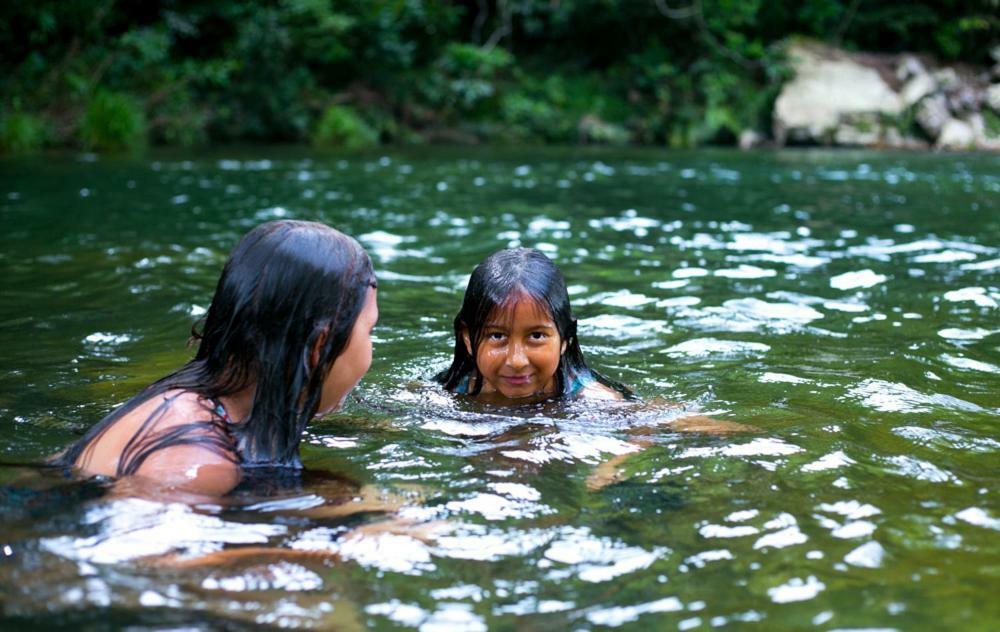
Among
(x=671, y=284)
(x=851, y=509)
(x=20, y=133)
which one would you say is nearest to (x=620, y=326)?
(x=671, y=284)

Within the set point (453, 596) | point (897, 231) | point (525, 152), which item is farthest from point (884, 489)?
point (525, 152)

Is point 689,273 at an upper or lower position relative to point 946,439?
lower

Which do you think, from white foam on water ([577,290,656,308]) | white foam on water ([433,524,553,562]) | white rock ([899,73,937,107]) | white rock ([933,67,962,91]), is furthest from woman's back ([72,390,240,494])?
white rock ([933,67,962,91])

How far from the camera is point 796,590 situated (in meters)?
2.75

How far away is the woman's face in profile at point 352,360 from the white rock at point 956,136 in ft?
64.7

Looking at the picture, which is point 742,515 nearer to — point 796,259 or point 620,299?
point 620,299

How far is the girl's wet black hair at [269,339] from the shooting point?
3.12 m

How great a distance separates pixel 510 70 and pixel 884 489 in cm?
2362

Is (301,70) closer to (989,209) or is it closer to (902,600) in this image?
(989,209)

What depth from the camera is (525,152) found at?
795 inches

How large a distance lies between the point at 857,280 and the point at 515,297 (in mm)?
4010

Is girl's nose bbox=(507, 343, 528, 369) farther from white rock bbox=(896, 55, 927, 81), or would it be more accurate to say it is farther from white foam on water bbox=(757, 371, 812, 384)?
white rock bbox=(896, 55, 927, 81)

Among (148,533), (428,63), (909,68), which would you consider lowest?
(148,533)

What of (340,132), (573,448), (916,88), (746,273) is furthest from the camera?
(916,88)
